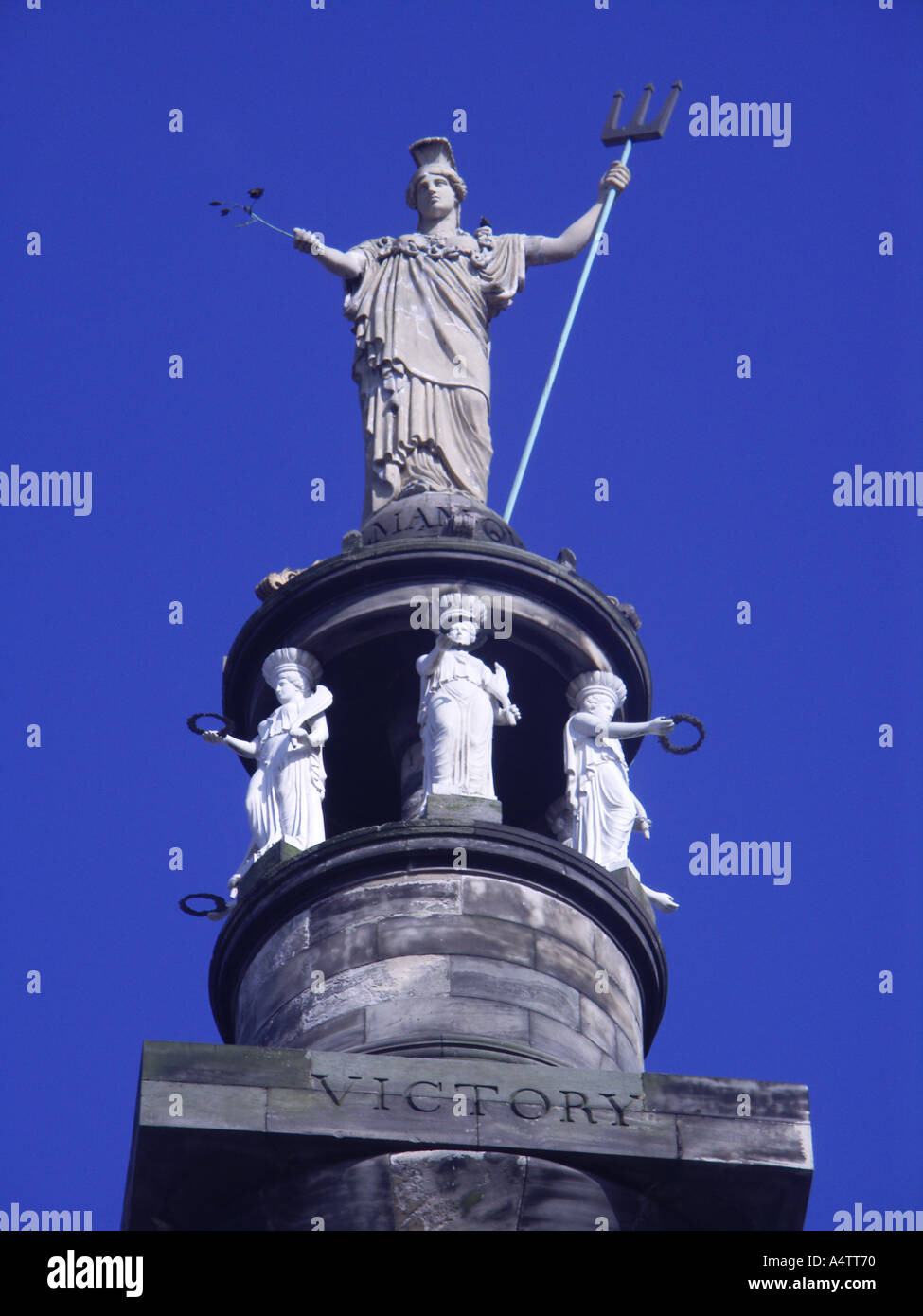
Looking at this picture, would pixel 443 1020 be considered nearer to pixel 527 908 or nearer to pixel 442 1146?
pixel 527 908

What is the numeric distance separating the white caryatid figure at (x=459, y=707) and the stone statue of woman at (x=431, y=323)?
3114mm

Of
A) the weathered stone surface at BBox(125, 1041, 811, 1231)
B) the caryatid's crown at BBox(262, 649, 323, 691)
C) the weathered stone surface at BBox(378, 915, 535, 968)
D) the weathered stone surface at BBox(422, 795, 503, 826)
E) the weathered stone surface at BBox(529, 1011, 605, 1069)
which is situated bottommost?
the weathered stone surface at BBox(125, 1041, 811, 1231)

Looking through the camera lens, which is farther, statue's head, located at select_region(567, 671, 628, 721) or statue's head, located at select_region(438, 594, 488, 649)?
statue's head, located at select_region(567, 671, 628, 721)

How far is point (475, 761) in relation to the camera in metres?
25.2

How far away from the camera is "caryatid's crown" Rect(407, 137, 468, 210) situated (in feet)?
106

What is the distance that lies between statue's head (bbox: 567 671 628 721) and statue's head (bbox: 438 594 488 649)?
99cm

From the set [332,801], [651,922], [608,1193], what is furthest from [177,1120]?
[332,801]

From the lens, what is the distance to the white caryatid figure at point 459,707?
25.1 meters

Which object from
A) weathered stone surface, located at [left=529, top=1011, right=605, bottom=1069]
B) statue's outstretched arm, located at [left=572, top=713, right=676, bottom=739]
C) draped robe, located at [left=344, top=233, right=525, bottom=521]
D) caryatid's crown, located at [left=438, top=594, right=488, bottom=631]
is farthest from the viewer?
draped robe, located at [left=344, top=233, right=525, bottom=521]

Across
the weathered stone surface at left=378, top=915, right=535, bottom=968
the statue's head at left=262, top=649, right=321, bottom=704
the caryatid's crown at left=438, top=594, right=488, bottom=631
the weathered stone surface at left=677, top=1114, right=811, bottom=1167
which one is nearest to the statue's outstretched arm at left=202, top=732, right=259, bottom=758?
the statue's head at left=262, top=649, right=321, bottom=704

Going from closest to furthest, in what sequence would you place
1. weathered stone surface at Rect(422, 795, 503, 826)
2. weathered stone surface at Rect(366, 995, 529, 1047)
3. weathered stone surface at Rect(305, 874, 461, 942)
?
1. weathered stone surface at Rect(366, 995, 529, 1047)
2. weathered stone surface at Rect(305, 874, 461, 942)
3. weathered stone surface at Rect(422, 795, 503, 826)

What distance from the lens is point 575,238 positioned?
3256 centimetres

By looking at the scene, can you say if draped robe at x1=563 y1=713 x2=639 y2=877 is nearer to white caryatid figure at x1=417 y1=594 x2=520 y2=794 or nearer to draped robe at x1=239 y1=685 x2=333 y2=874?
white caryatid figure at x1=417 y1=594 x2=520 y2=794
